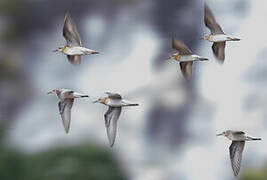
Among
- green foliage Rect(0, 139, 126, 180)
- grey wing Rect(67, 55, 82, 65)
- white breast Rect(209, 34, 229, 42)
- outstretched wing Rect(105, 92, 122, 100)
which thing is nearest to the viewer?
white breast Rect(209, 34, 229, 42)

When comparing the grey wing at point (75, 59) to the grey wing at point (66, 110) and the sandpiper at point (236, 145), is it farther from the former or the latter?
the sandpiper at point (236, 145)

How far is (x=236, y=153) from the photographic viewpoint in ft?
15.6

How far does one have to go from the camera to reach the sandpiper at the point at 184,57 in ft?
15.4

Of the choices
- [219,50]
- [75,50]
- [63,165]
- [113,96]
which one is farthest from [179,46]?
[63,165]

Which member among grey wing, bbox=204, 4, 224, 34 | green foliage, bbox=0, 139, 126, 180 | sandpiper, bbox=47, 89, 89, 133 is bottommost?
green foliage, bbox=0, 139, 126, 180

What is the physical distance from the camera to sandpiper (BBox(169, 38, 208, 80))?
15.4ft

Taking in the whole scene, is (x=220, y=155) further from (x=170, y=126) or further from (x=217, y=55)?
(x=217, y=55)

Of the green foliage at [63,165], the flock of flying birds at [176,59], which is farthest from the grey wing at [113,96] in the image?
the green foliage at [63,165]

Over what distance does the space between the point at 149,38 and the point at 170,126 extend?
89cm

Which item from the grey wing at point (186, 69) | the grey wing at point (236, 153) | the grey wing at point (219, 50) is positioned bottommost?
the grey wing at point (236, 153)

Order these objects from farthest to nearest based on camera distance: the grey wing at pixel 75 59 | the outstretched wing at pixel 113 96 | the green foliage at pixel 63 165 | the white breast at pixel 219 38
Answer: the green foliage at pixel 63 165
the grey wing at pixel 75 59
the outstretched wing at pixel 113 96
the white breast at pixel 219 38

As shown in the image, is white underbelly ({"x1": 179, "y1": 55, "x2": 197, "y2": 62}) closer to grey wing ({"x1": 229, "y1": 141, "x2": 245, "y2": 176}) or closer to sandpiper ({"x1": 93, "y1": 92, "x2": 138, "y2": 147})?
sandpiper ({"x1": 93, "y1": 92, "x2": 138, "y2": 147})

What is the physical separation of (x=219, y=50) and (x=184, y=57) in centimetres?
14

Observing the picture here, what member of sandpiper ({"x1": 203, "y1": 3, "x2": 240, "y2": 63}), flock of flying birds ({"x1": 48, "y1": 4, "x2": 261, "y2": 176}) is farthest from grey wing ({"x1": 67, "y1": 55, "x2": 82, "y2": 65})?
sandpiper ({"x1": 203, "y1": 3, "x2": 240, "y2": 63})
